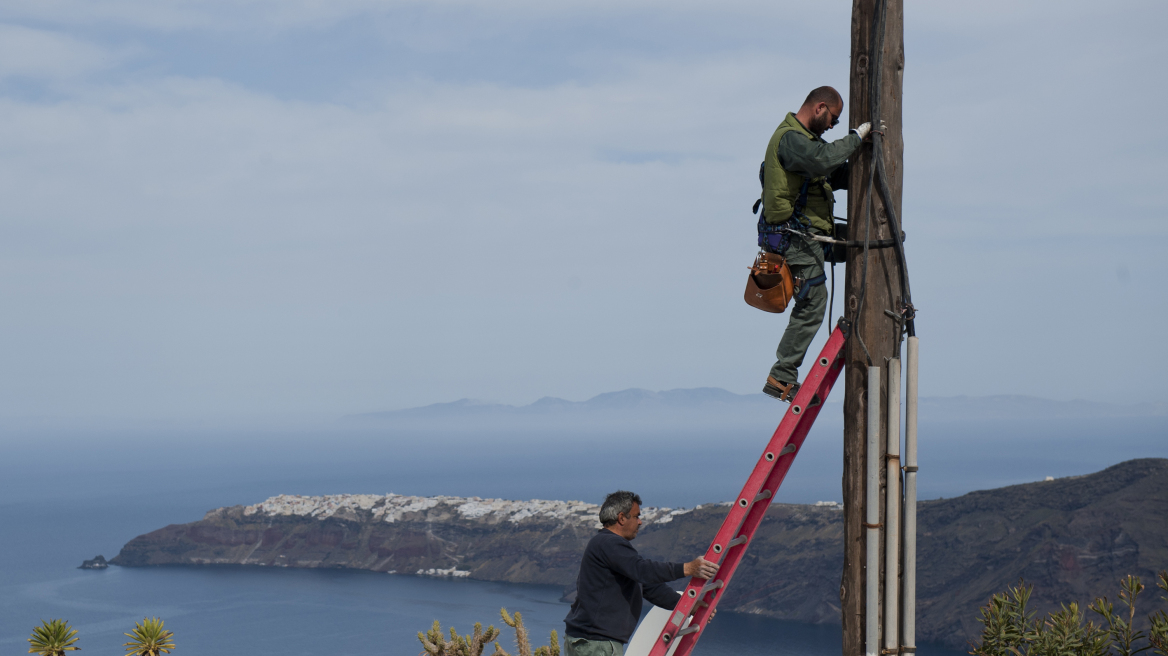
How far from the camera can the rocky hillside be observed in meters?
101

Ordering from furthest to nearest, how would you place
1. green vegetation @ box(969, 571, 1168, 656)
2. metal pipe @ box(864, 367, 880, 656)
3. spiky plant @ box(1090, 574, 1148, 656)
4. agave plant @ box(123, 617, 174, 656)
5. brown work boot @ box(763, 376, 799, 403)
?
agave plant @ box(123, 617, 174, 656), green vegetation @ box(969, 571, 1168, 656), spiky plant @ box(1090, 574, 1148, 656), brown work boot @ box(763, 376, 799, 403), metal pipe @ box(864, 367, 880, 656)

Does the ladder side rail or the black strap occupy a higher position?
the black strap

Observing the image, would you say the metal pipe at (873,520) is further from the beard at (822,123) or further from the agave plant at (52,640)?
the agave plant at (52,640)

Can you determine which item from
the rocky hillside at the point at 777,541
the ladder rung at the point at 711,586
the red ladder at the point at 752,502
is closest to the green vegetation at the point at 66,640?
the red ladder at the point at 752,502

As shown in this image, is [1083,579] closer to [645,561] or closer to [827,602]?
[827,602]

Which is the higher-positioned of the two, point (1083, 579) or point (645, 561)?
point (645, 561)

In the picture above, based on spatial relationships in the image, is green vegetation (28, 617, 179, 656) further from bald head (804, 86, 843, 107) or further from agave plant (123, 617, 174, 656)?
bald head (804, 86, 843, 107)

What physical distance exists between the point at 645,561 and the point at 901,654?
5.77 feet

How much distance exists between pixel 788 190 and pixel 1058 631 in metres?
5.75

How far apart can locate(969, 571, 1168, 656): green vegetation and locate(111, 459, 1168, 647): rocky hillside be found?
76.7m

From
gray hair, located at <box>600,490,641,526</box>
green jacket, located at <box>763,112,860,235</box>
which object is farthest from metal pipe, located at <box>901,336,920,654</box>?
gray hair, located at <box>600,490,641,526</box>

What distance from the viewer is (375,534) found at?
155 metres

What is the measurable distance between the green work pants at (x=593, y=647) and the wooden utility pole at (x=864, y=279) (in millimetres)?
1546

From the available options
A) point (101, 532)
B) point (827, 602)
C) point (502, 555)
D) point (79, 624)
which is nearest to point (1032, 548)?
point (827, 602)
